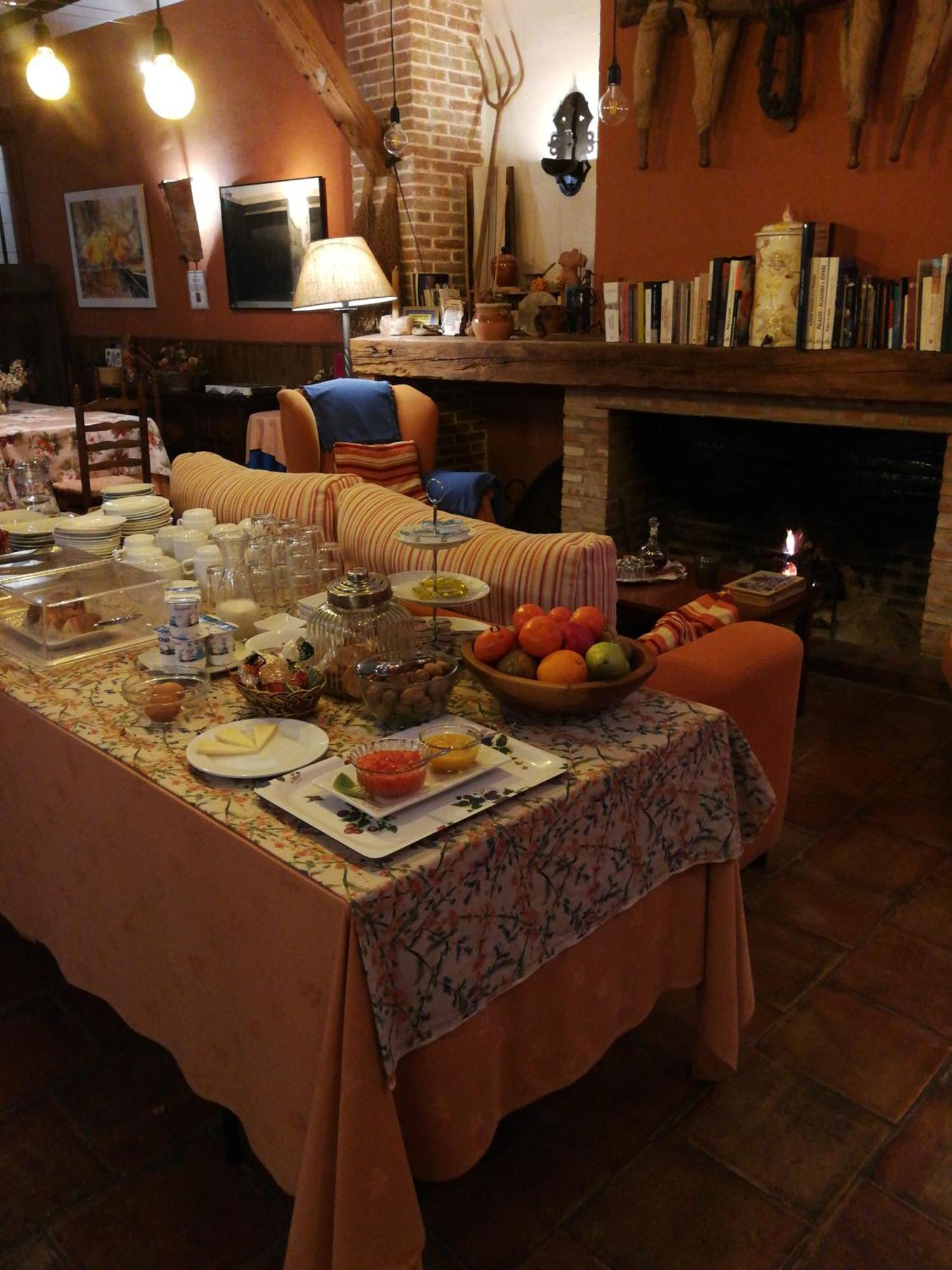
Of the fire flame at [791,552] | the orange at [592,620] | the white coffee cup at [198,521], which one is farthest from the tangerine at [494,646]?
the fire flame at [791,552]

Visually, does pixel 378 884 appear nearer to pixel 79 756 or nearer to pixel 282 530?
pixel 79 756

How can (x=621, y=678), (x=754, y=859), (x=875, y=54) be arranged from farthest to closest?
(x=875, y=54)
(x=754, y=859)
(x=621, y=678)

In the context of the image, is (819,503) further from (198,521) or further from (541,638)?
(541,638)

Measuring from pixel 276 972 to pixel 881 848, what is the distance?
1934mm

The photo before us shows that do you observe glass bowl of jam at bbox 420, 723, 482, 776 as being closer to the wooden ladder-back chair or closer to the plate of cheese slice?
the plate of cheese slice

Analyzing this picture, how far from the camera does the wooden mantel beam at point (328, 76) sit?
488 cm

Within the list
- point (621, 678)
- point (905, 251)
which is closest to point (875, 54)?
point (905, 251)

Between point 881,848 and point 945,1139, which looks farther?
point 881,848

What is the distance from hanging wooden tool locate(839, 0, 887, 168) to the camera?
339 centimetres

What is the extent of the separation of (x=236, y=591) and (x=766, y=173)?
300 centimetres

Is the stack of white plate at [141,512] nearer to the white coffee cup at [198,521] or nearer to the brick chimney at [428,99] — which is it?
the white coffee cup at [198,521]

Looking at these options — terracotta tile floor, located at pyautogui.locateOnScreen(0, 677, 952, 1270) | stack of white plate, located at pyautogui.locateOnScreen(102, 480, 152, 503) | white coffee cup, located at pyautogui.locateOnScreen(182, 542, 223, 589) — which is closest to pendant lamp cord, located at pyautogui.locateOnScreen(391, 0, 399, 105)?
stack of white plate, located at pyautogui.locateOnScreen(102, 480, 152, 503)

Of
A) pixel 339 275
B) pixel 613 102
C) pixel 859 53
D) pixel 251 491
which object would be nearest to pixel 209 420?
pixel 339 275

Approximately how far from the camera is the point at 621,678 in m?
1.59
